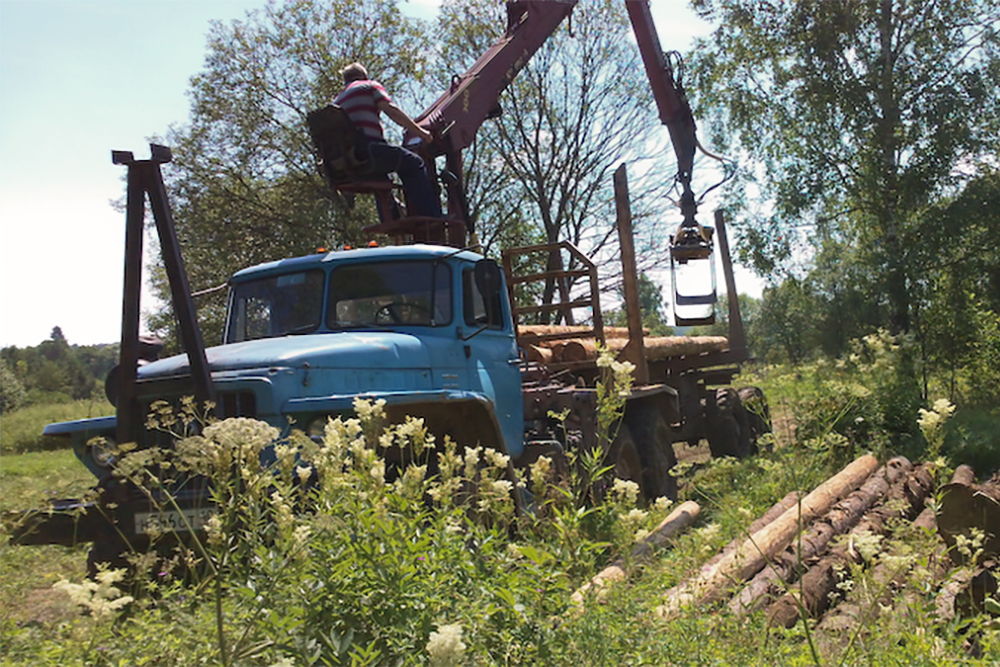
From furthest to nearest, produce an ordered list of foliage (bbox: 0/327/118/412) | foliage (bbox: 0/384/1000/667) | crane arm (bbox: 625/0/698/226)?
foliage (bbox: 0/327/118/412), crane arm (bbox: 625/0/698/226), foliage (bbox: 0/384/1000/667)

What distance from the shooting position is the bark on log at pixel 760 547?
3549 millimetres

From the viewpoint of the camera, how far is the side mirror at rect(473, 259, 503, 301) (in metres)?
6.37

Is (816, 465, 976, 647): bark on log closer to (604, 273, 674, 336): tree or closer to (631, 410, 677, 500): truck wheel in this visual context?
(631, 410, 677, 500): truck wheel

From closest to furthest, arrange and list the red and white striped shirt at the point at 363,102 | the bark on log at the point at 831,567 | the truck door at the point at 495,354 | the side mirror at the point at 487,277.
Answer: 1. the bark on log at the point at 831,567
2. the side mirror at the point at 487,277
3. the truck door at the point at 495,354
4. the red and white striped shirt at the point at 363,102

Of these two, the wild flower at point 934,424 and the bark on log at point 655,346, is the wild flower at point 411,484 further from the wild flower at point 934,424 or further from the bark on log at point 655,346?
the bark on log at point 655,346

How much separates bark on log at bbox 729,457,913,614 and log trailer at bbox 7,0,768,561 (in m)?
0.93

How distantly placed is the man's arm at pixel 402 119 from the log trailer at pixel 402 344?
32 cm

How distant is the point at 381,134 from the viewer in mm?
7355

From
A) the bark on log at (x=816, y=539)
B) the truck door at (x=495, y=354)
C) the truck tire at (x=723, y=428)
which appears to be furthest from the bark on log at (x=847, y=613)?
the truck tire at (x=723, y=428)

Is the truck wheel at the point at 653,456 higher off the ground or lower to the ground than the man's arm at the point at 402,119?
lower

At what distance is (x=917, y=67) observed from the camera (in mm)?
15898

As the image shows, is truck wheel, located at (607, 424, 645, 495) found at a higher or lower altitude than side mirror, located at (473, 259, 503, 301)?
lower

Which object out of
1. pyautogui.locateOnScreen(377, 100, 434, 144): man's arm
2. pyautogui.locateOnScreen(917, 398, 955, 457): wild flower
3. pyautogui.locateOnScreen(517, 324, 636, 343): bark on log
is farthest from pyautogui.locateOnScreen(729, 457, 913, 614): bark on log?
pyautogui.locateOnScreen(377, 100, 434, 144): man's arm

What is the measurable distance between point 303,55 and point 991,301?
54.9ft
